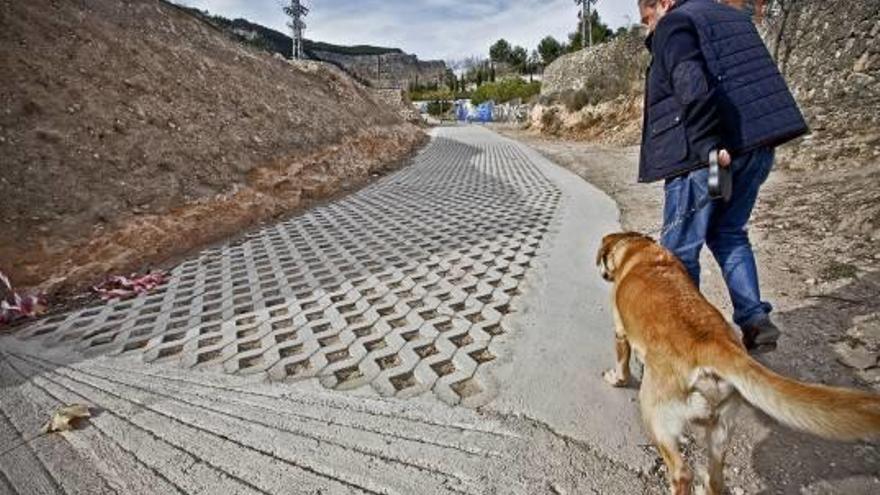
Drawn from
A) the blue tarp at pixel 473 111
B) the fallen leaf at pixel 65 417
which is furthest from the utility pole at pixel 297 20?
the fallen leaf at pixel 65 417

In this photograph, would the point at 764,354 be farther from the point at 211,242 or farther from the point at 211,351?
the point at 211,242

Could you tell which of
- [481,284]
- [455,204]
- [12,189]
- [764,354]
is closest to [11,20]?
[12,189]

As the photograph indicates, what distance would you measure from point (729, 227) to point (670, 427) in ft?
4.37

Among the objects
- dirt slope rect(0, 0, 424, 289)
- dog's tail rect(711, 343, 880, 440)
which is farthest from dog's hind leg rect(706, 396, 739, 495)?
dirt slope rect(0, 0, 424, 289)

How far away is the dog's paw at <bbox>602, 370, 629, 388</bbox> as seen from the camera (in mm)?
2551

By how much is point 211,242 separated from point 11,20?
627cm

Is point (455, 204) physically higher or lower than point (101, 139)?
lower

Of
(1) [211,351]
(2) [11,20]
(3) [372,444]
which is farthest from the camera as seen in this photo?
(2) [11,20]

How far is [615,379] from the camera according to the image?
2566 millimetres

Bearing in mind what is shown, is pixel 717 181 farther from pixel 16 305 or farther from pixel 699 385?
pixel 16 305

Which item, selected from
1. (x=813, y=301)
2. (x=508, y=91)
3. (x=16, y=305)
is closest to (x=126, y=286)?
(x=16, y=305)

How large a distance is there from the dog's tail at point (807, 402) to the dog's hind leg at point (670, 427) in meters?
0.23

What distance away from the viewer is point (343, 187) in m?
10.2

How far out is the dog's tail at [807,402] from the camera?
1.25m
